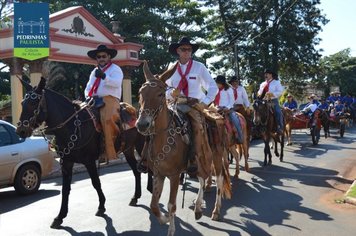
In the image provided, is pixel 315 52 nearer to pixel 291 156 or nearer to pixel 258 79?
pixel 258 79

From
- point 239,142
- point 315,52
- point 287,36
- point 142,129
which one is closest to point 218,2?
point 287,36

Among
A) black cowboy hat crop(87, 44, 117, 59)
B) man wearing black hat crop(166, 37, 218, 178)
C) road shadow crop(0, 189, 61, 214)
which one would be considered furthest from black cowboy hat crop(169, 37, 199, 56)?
road shadow crop(0, 189, 61, 214)

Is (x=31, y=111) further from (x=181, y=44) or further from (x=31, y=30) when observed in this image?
(x=31, y=30)

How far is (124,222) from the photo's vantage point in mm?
7512

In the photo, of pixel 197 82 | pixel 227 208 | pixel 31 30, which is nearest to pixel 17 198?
pixel 227 208

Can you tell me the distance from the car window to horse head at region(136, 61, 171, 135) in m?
5.73

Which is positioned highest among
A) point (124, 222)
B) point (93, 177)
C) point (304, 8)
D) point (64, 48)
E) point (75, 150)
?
point (304, 8)

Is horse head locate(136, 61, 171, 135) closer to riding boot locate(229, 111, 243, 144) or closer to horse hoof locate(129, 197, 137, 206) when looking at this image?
horse hoof locate(129, 197, 137, 206)

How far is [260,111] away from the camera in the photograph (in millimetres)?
13273

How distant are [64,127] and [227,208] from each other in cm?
339

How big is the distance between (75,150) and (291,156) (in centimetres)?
1007

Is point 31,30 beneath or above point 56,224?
above

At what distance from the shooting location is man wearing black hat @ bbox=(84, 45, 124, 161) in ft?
26.5

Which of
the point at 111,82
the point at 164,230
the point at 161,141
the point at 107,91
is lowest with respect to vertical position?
the point at 164,230
